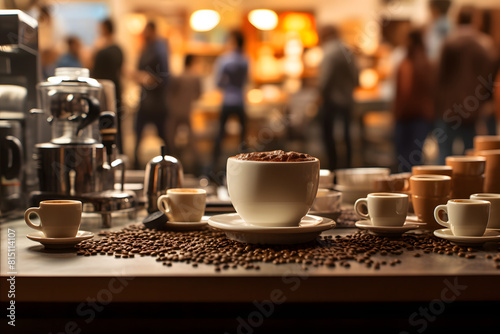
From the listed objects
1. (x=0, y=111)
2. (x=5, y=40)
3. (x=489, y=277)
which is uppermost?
(x=5, y=40)

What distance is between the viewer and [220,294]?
3.26ft

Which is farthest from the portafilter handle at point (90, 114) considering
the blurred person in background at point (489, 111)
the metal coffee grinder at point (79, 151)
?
the blurred person in background at point (489, 111)

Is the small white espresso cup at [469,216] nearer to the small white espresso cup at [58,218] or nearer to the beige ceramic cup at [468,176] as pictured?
the beige ceramic cup at [468,176]

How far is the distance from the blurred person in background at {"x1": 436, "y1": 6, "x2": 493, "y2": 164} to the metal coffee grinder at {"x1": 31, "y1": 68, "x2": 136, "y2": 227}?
123 inches

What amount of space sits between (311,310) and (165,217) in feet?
1.63

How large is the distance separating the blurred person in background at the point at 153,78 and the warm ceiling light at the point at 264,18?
2.91 meters

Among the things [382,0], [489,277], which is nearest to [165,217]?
[489,277]

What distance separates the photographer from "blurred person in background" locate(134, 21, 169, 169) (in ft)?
18.2

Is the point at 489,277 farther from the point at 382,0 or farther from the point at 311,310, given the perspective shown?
the point at 382,0

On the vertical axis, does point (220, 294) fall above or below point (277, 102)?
below

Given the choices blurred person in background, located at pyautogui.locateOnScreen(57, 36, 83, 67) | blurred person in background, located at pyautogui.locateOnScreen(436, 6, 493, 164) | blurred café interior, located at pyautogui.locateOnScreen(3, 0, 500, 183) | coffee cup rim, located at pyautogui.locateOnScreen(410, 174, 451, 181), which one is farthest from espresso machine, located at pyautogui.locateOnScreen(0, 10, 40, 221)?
blurred café interior, located at pyautogui.locateOnScreen(3, 0, 500, 183)

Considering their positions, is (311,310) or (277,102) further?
(277,102)

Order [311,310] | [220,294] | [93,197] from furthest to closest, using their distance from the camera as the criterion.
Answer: [93,197] < [311,310] < [220,294]

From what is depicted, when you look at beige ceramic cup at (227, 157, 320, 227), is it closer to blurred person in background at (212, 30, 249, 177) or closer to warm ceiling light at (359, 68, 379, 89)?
blurred person in background at (212, 30, 249, 177)
